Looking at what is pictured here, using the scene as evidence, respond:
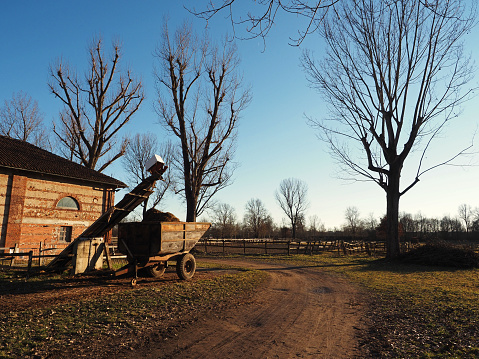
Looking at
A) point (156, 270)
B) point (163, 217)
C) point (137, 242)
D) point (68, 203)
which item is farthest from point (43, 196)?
point (137, 242)

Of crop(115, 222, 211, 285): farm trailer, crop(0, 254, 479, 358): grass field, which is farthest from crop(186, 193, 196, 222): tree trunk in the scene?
crop(0, 254, 479, 358): grass field

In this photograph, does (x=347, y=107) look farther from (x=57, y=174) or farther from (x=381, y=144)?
(x=57, y=174)

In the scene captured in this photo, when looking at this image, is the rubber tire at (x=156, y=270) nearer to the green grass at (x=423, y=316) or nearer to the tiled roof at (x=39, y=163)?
the green grass at (x=423, y=316)

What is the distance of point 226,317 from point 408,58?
17.6m

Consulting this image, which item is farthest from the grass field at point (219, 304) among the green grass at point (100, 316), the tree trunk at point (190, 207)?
the tree trunk at point (190, 207)

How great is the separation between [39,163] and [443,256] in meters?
23.1

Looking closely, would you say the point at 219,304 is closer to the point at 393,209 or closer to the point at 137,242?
the point at 137,242

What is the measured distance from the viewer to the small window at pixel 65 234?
17.6 meters

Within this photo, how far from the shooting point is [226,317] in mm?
6371

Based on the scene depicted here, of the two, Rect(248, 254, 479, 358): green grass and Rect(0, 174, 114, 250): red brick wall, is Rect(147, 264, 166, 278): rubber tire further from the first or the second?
Rect(0, 174, 114, 250): red brick wall

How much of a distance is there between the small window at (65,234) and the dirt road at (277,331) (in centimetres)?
1408

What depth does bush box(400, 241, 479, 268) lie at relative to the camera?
1567 centimetres

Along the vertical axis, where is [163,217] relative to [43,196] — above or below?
below

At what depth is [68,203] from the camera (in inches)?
705
